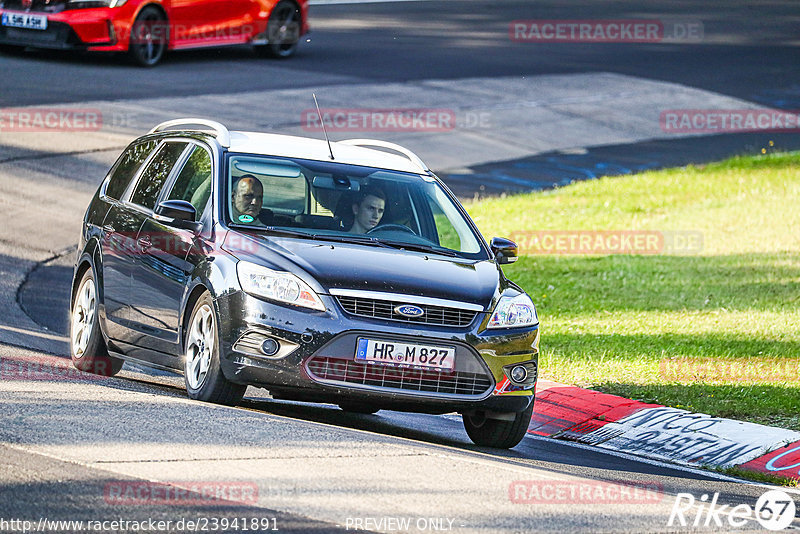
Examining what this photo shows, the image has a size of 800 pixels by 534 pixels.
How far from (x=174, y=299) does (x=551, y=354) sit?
14.0 feet

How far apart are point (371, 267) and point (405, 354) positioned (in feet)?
1.96

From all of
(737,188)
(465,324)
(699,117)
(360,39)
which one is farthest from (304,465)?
(360,39)

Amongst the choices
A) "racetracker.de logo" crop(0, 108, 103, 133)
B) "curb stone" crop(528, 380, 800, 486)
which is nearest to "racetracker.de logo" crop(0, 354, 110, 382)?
"curb stone" crop(528, 380, 800, 486)

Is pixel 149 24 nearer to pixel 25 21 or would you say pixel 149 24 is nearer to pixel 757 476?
pixel 25 21

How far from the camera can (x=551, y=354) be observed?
11836 millimetres

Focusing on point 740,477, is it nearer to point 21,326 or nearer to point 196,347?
point 196,347

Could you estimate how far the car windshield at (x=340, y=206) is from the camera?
8695 millimetres

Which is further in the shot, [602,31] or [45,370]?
[602,31]

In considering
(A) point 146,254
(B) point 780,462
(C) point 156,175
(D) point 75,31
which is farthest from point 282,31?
(B) point 780,462

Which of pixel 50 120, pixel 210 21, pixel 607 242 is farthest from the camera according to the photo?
pixel 210 21

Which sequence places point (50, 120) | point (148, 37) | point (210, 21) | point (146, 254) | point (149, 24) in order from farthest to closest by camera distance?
point (210, 21), point (148, 37), point (149, 24), point (50, 120), point (146, 254)

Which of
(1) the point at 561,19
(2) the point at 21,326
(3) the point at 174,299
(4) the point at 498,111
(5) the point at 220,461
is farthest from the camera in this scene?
(1) the point at 561,19

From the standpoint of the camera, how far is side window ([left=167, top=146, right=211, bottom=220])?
8953mm

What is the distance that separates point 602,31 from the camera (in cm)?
3612
